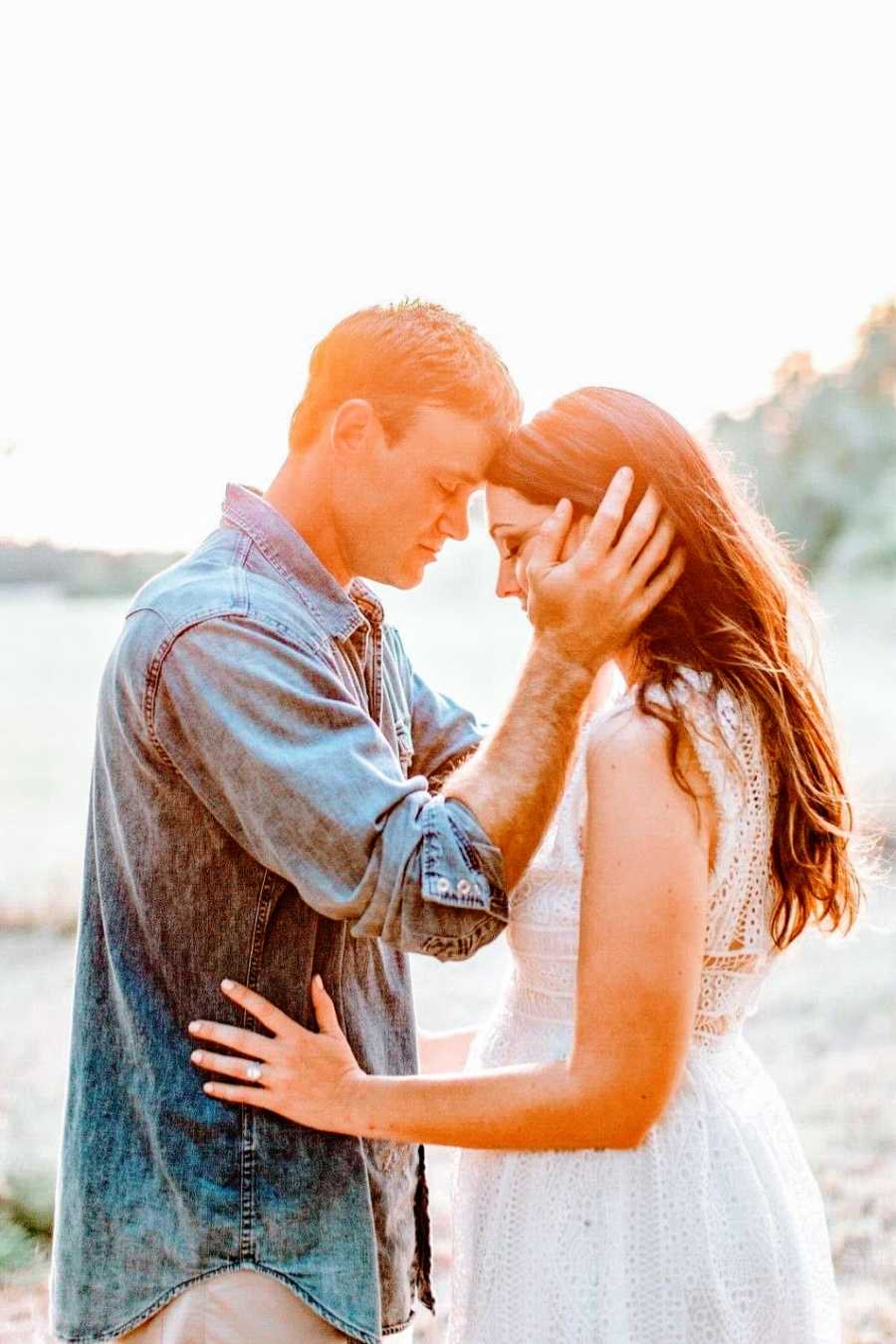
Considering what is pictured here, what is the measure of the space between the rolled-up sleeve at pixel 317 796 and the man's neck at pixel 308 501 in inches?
15.6

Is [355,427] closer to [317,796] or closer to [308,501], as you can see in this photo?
[308,501]

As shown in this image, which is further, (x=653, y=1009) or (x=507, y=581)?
(x=507, y=581)

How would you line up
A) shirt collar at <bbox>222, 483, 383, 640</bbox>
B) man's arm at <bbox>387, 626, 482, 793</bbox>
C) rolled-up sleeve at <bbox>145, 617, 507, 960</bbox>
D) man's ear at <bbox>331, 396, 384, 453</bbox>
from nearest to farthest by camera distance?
rolled-up sleeve at <bbox>145, 617, 507, 960</bbox>
shirt collar at <bbox>222, 483, 383, 640</bbox>
man's ear at <bbox>331, 396, 384, 453</bbox>
man's arm at <bbox>387, 626, 482, 793</bbox>

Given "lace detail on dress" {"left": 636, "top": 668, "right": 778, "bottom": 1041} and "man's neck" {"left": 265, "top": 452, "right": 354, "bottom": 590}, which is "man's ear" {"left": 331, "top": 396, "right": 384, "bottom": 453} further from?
"lace detail on dress" {"left": 636, "top": 668, "right": 778, "bottom": 1041}

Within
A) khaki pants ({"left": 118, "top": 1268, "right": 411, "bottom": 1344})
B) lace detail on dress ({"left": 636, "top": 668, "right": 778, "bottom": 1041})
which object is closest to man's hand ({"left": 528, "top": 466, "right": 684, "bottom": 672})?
lace detail on dress ({"left": 636, "top": 668, "right": 778, "bottom": 1041})

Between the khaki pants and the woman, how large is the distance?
212 millimetres

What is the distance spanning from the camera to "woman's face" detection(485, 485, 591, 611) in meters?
1.87

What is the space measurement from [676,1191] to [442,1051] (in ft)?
1.75

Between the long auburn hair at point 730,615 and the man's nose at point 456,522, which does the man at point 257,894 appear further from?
the man's nose at point 456,522

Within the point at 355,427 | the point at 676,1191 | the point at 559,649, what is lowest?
the point at 676,1191

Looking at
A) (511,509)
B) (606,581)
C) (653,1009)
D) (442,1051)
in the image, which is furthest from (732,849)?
(442,1051)

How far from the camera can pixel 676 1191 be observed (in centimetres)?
170

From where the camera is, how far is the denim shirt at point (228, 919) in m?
1.55

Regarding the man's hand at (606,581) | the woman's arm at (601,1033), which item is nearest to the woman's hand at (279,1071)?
the woman's arm at (601,1033)
